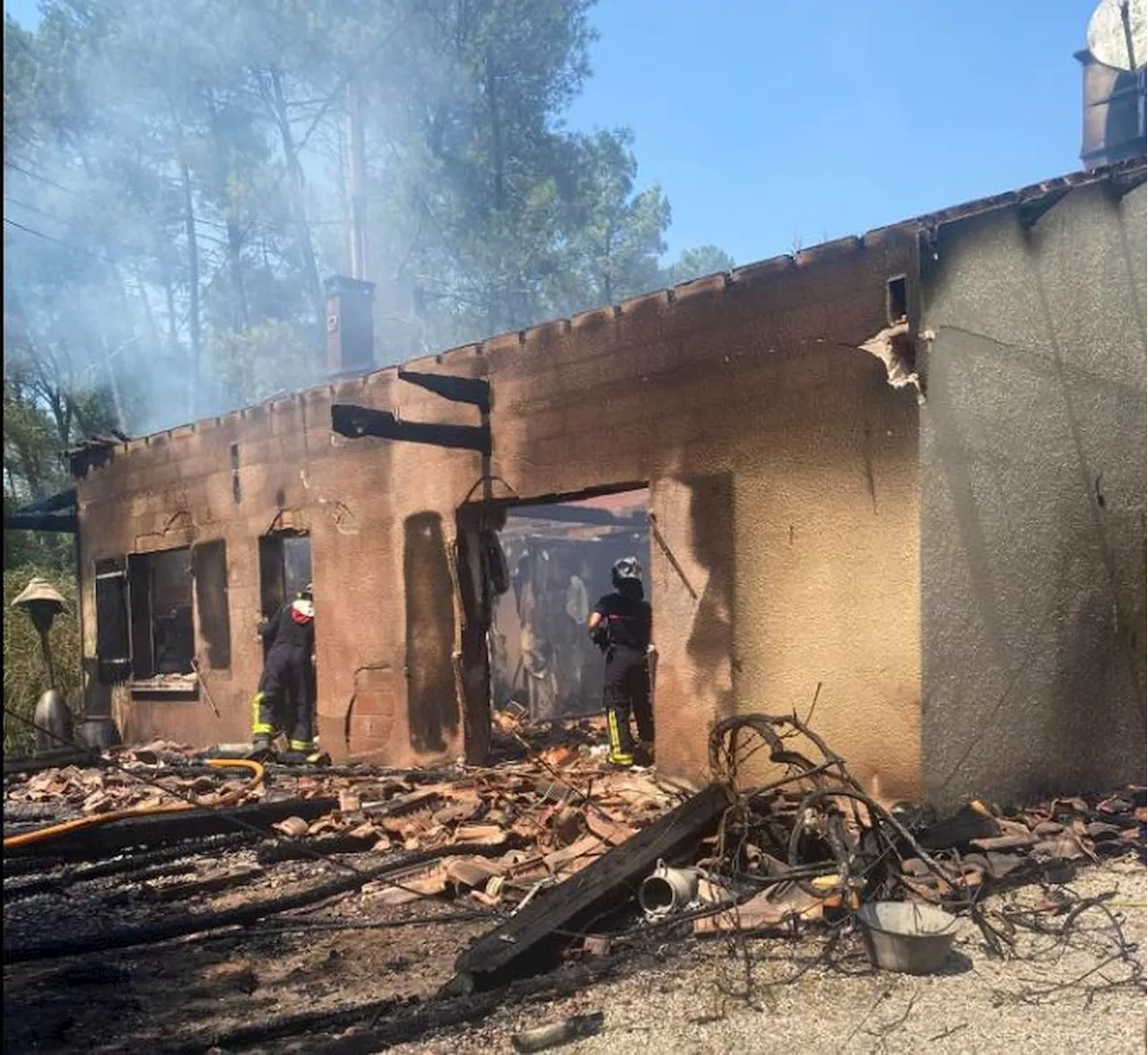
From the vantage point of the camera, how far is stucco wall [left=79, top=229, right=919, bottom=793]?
21.2ft

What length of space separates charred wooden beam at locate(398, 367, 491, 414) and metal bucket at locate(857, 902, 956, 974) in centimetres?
523

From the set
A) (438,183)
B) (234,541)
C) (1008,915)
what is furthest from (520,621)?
(438,183)

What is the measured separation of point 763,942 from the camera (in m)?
4.81

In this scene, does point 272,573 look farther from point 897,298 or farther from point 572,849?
point 897,298

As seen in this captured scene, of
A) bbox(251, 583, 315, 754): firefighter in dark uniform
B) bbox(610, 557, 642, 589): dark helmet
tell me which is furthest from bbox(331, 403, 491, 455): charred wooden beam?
bbox(251, 583, 315, 754): firefighter in dark uniform

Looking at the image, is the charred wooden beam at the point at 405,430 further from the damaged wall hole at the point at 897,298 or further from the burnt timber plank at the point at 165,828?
the damaged wall hole at the point at 897,298

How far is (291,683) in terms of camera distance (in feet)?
34.3

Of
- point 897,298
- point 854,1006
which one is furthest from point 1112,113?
point 854,1006

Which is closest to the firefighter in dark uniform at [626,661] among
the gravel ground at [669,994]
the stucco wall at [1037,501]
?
the stucco wall at [1037,501]

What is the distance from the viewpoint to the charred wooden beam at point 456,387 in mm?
8359

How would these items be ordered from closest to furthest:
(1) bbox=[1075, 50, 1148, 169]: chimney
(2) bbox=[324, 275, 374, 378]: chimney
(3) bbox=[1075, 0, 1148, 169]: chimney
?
(3) bbox=[1075, 0, 1148, 169]: chimney, (1) bbox=[1075, 50, 1148, 169]: chimney, (2) bbox=[324, 275, 374, 378]: chimney

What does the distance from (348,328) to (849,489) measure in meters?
9.67

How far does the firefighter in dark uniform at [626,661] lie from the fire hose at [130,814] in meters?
2.87

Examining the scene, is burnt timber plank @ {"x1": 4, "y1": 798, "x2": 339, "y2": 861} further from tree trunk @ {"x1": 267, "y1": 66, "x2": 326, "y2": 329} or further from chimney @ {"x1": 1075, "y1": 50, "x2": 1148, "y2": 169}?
tree trunk @ {"x1": 267, "y1": 66, "x2": 326, "y2": 329}
